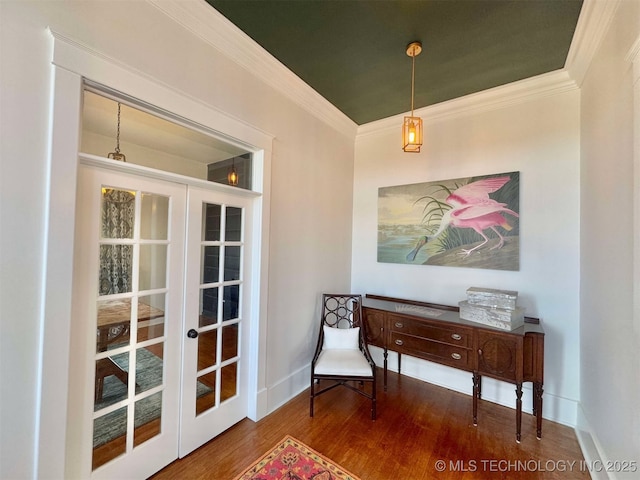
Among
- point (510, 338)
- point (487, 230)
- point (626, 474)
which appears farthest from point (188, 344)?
point (487, 230)

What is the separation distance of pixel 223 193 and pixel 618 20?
2.73 m

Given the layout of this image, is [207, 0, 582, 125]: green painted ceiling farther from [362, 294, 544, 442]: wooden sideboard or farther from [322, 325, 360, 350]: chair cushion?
[322, 325, 360, 350]: chair cushion

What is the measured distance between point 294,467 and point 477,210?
2770mm

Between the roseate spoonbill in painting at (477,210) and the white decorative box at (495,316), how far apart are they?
2.10 ft

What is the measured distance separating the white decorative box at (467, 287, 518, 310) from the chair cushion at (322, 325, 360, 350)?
1.16 m

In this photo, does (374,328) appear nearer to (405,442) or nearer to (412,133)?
(405,442)

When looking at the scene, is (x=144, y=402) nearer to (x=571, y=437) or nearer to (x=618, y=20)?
(x=571, y=437)

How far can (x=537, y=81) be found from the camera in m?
2.45

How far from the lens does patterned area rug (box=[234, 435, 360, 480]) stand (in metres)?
1.77

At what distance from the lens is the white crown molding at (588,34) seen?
1646 millimetres

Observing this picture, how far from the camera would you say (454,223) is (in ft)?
9.44

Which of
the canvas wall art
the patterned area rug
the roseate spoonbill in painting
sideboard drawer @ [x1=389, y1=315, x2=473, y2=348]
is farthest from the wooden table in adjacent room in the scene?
the roseate spoonbill in painting

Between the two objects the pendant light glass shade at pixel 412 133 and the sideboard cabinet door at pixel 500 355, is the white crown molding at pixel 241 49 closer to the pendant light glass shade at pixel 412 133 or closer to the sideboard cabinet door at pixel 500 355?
the pendant light glass shade at pixel 412 133

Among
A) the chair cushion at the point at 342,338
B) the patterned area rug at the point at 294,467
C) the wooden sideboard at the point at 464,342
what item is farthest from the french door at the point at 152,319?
the wooden sideboard at the point at 464,342
